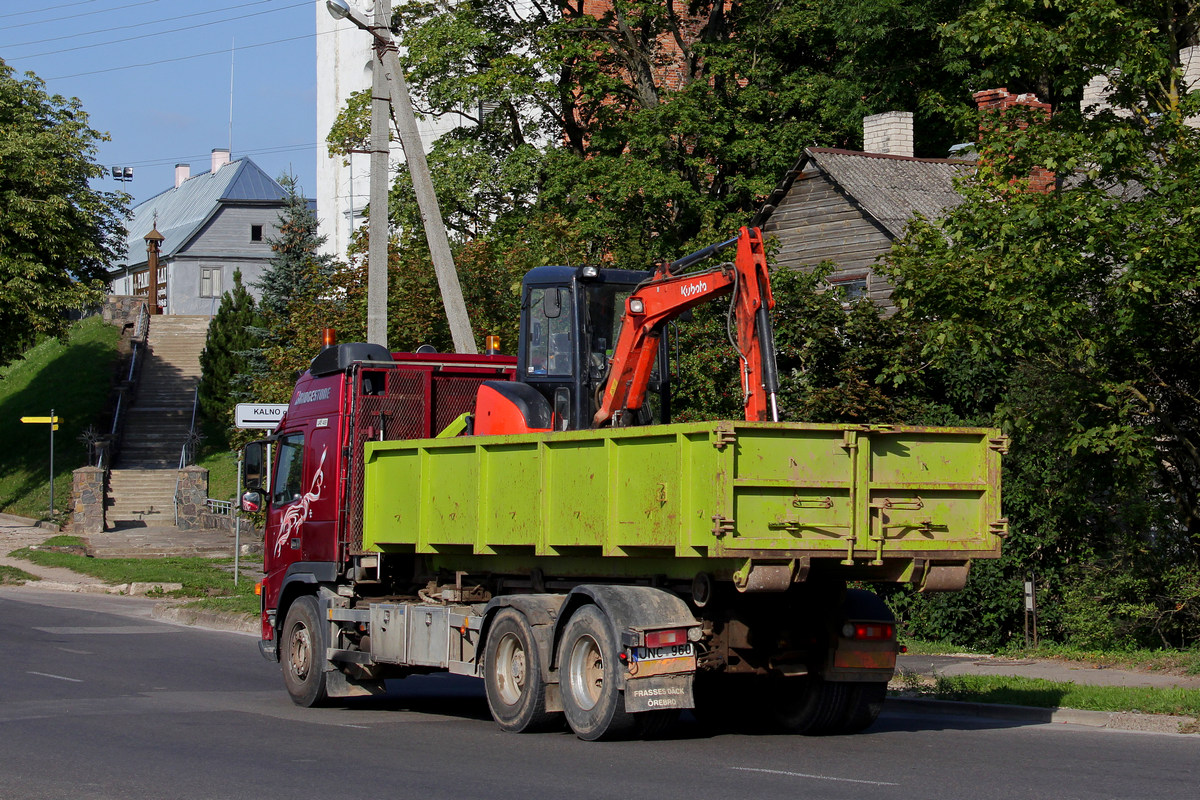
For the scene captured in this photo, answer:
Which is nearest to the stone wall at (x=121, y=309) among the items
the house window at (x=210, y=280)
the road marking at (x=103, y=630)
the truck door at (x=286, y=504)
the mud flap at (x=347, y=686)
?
the house window at (x=210, y=280)

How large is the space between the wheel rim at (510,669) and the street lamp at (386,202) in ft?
27.8

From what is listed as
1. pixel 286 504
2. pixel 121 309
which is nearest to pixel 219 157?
pixel 121 309

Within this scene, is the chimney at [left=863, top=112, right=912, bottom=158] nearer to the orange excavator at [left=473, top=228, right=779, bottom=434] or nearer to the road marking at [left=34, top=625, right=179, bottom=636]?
the road marking at [left=34, top=625, right=179, bottom=636]

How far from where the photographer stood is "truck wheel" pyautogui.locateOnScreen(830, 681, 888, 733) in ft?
38.3

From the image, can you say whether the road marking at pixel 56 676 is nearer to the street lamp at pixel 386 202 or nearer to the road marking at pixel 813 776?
the street lamp at pixel 386 202

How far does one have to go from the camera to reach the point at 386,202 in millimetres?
20766

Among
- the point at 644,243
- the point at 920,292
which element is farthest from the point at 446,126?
the point at 920,292

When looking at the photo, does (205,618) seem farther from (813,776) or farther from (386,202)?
(813,776)

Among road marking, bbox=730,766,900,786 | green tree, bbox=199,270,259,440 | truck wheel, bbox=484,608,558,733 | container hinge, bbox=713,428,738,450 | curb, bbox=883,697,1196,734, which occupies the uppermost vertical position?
green tree, bbox=199,270,259,440

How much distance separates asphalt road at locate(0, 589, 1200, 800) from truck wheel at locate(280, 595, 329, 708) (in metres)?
0.30

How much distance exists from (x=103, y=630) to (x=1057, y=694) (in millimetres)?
14643

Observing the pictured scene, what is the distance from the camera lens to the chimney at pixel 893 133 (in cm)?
3397

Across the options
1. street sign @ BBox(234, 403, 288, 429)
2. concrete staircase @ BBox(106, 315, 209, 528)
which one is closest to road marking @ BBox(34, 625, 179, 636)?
street sign @ BBox(234, 403, 288, 429)

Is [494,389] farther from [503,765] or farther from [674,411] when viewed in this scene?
[674,411]
